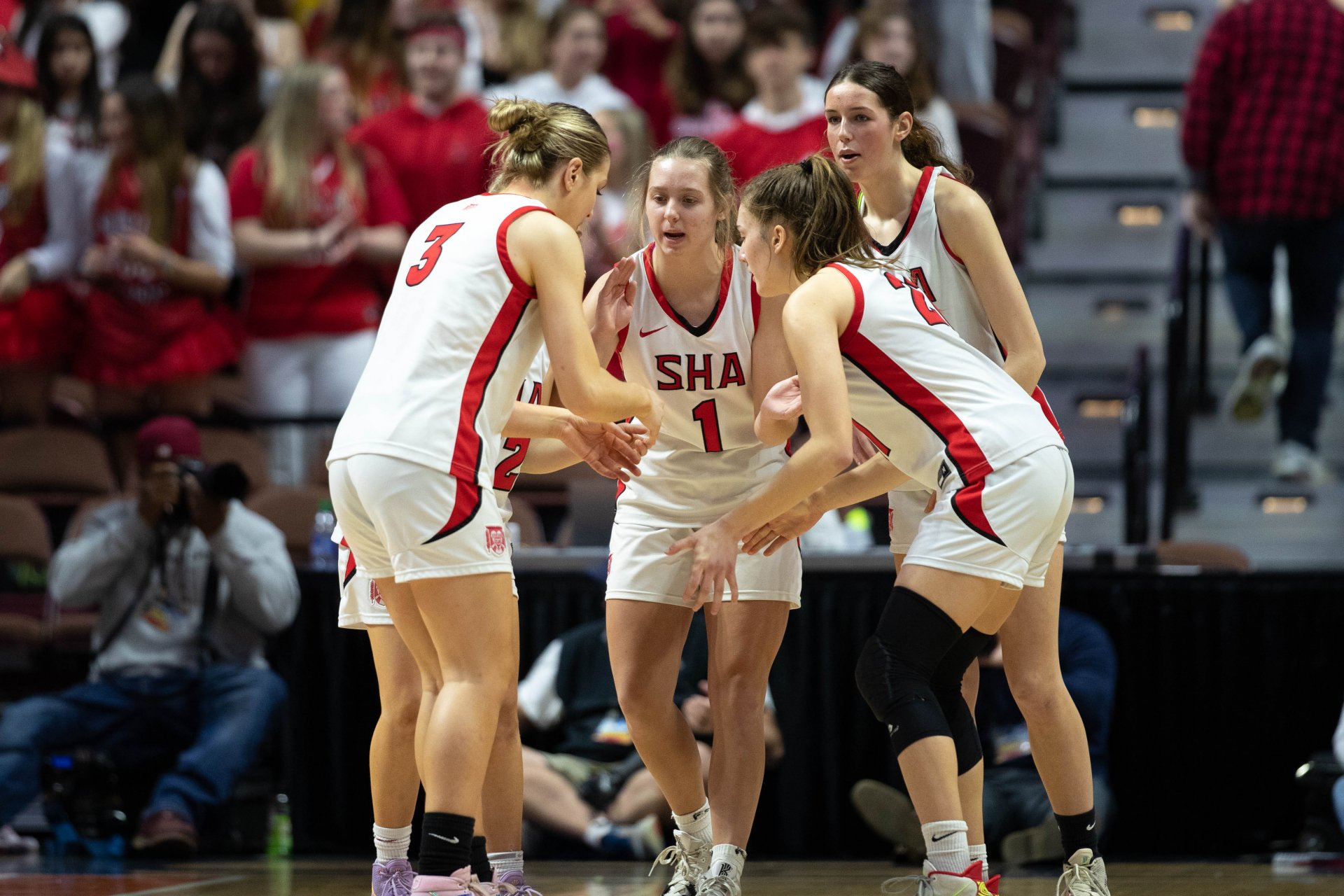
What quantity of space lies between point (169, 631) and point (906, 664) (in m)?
3.50

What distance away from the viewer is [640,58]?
8.99 metres

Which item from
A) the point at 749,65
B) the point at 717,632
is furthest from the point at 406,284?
the point at 749,65

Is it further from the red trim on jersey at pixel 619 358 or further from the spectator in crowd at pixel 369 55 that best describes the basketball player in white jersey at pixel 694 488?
the spectator in crowd at pixel 369 55

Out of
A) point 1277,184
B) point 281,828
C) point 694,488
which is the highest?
point 1277,184

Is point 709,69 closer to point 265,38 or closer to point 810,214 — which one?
point 265,38

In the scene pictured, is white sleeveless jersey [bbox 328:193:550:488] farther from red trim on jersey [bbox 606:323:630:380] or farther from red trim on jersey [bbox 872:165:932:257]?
red trim on jersey [bbox 872:165:932:257]

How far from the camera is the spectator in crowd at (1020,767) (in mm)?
5582

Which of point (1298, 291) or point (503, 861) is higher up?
point (1298, 291)

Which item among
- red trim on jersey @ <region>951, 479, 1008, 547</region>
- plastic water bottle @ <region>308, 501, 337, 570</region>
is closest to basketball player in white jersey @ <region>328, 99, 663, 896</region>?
red trim on jersey @ <region>951, 479, 1008, 547</region>

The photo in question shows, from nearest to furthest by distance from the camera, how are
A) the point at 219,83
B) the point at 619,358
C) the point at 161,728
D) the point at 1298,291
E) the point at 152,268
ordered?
the point at 619,358 < the point at 161,728 < the point at 152,268 < the point at 1298,291 < the point at 219,83

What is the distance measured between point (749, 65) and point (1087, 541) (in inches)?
112

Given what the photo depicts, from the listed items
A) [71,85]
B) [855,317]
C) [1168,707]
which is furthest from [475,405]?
[71,85]

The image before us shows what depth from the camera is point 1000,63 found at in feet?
33.3

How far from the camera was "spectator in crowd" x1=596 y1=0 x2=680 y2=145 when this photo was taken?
29.4 ft
